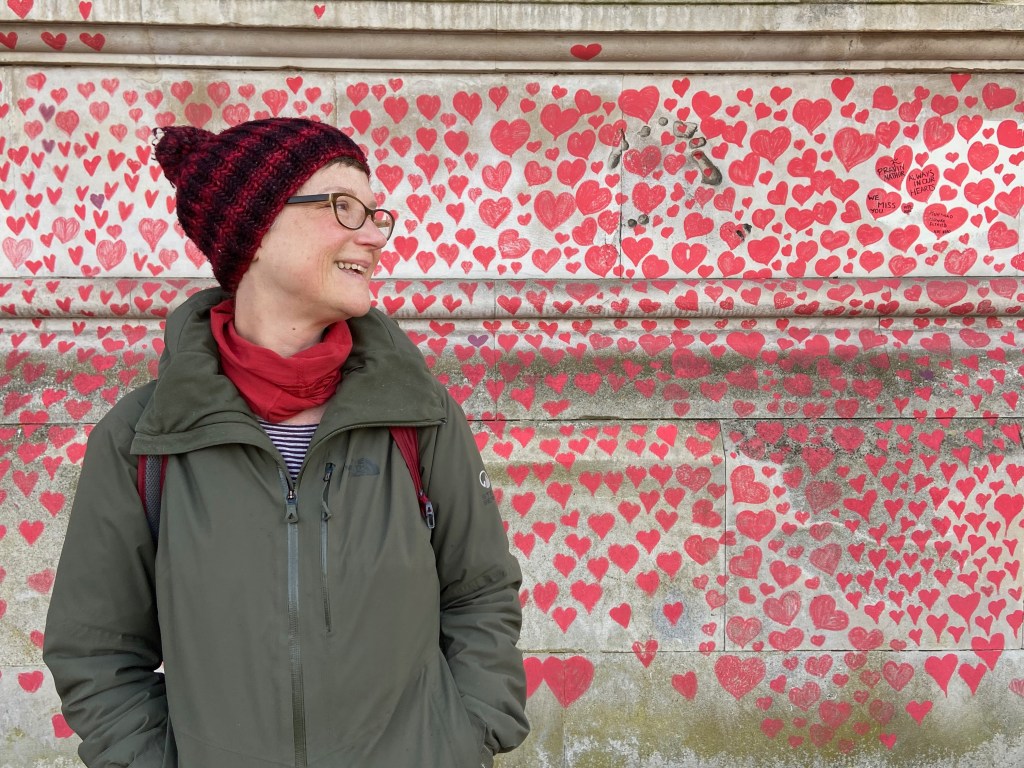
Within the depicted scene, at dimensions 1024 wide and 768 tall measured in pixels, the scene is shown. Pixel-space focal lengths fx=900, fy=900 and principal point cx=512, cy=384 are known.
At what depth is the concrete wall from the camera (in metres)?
3.71

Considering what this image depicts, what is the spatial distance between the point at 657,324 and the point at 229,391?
2485 mm

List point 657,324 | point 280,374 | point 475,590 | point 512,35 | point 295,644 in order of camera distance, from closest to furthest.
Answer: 1. point 295,644
2. point 280,374
3. point 475,590
4. point 512,35
5. point 657,324

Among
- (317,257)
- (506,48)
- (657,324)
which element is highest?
(506,48)

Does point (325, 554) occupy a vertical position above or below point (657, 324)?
below

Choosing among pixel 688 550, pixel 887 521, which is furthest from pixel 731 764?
pixel 887 521

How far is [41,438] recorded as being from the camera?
12.1 ft

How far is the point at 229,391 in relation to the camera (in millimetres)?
1670

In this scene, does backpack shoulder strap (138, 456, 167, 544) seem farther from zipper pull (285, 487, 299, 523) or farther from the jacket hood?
zipper pull (285, 487, 299, 523)

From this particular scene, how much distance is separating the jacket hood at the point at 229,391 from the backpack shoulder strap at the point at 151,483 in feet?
0.15

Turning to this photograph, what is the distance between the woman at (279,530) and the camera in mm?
1584

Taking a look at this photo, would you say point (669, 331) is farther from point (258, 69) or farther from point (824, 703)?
point (258, 69)

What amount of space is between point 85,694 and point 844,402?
3.13m

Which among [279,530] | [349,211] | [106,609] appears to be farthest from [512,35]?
[106,609]

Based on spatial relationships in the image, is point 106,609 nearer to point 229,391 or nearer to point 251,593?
point 251,593
